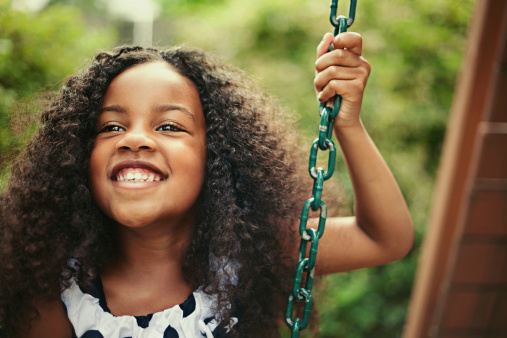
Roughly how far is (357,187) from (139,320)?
0.79 m

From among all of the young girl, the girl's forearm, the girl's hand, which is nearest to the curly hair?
the young girl

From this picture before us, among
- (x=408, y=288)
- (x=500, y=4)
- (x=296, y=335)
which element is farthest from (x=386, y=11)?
(x=296, y=335)

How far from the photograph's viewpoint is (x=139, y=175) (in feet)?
4.90

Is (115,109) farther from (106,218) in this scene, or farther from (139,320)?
(139,320)

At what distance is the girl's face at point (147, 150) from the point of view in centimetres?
149

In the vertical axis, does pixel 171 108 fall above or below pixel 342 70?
below

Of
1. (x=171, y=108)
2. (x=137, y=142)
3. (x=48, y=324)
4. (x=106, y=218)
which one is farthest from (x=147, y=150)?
(x=48, y=324)

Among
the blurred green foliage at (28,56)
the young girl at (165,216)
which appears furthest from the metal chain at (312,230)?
the blurred green foliage at (28,56)

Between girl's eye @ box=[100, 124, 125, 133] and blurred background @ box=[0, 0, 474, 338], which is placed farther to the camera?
blurred background @ box=[0, 0, 474, 338]

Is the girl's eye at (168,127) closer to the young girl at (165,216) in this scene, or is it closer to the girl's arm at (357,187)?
the young girl at (165,216)

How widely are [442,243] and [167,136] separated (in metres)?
0.90

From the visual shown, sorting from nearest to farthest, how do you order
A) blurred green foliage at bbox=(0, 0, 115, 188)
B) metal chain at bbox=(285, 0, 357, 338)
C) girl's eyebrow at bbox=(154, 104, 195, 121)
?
metal chain at bbox=(285, 0, 357, 338) < girl's eyebrow at bbox=(154, 104, 195, 121) < blurred green foliage at bbox=(0, 0, 115, 188)

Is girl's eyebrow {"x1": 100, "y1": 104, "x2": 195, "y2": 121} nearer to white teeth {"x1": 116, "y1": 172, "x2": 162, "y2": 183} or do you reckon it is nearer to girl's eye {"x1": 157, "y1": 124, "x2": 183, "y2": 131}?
girl's eye {"x1": 157, "y1": 124, "x2": 183, "y2": 131}

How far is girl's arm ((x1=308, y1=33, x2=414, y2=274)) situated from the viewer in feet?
4.73
